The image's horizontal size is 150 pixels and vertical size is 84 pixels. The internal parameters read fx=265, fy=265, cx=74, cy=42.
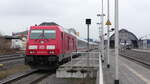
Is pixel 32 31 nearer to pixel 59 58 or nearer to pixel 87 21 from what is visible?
pixel 59 58

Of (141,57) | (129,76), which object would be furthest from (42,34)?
(141,57)

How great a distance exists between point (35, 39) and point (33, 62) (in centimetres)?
167

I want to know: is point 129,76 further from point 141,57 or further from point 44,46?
point 141,57

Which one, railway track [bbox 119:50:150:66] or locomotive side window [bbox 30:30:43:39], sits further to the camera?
railway track [bbox 119:50:150:66]

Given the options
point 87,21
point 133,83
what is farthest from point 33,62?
point 133,83

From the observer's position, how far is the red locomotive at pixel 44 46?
1795cm

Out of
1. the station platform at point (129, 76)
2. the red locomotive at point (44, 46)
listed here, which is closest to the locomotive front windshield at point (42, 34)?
the red locomotive at point (44, 46)

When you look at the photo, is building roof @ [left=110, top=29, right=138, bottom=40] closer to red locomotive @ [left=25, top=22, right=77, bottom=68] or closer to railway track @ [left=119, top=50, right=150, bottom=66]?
railway track @ [left=119, top=50, right=150, bottom=66]

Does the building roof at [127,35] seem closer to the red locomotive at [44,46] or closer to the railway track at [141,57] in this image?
the railway track at [141,57]

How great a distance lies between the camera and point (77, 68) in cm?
1494

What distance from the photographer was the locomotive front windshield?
18.6 m

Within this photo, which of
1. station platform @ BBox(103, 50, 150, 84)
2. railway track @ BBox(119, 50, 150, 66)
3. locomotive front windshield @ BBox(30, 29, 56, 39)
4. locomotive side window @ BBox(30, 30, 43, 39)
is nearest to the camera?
station platform @ BBox(103, 50, 150, 84)

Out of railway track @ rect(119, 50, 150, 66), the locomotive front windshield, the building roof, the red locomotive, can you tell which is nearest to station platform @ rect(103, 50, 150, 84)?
the red locomotive

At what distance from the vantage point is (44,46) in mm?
18281
